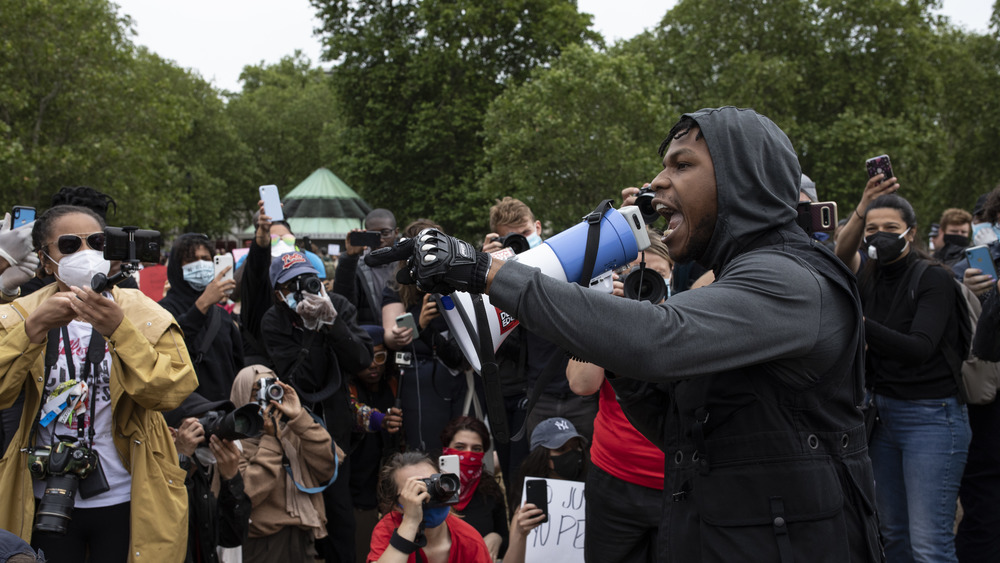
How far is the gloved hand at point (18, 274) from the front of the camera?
4316 mm

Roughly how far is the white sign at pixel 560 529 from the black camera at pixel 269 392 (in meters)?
1.41

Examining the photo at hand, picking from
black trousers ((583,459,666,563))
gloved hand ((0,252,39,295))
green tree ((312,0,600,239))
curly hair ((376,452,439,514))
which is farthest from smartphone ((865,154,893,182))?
green tree ((312,0,600,239))

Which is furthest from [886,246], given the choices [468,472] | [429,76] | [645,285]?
[429,76]

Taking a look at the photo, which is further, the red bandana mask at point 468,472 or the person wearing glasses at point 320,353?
the person wearing glasses at point 320,353

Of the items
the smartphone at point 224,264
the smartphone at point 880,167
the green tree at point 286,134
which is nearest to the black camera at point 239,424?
the smartphone at point 224,264

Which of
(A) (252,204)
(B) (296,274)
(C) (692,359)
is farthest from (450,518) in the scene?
(A) (252,204)

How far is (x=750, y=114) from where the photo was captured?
6.97ft

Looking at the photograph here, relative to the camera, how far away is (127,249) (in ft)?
10.6

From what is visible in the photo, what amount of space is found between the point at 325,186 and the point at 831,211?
26.4 metres

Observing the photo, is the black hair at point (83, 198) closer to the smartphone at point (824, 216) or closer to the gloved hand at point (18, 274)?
the gloved hand at point (18, 274)

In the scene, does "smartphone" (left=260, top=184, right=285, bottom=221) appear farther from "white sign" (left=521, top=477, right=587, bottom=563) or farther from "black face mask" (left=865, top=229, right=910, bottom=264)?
"black face mask" (left=865, top=229, right=910, bottom=264)

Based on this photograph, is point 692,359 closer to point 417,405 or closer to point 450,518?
point 450,518

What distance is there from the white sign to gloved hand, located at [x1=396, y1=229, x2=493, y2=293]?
97.7 inches

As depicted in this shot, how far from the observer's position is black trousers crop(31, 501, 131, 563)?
11.1 feet
